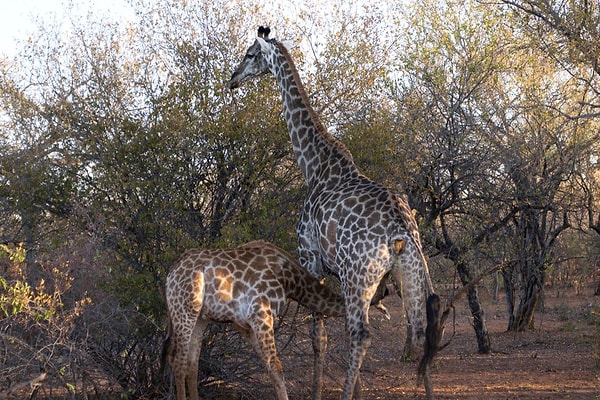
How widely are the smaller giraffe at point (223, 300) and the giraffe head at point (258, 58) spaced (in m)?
2.26

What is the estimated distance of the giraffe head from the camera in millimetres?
8867

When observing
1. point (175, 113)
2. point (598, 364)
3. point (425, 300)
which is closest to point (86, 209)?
point (175, 113)

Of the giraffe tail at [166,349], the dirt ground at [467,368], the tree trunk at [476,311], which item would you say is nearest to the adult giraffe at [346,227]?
the dirt ground at [467,368]

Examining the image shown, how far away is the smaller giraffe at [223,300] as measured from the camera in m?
7.18

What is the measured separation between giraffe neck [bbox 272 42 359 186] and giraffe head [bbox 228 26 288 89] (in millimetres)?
97

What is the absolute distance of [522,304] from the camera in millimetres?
15266

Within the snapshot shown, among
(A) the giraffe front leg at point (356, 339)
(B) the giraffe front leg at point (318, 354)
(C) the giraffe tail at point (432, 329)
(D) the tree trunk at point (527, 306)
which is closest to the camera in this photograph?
(C) the giraffe tail at point (432, 329)

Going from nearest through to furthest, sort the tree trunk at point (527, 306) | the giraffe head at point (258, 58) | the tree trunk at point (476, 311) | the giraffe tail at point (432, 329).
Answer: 1. the giraffe tail at point (432, 329)
2. the giraffe head at point (258, 58)
3. the tree trunk at point (476, 311)
4. the tree trunk at point (527, 306)

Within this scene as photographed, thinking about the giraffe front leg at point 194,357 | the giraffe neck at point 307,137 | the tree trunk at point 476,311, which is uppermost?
the giraffe neck at point 307,137

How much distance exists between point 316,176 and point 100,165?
2.35 metres

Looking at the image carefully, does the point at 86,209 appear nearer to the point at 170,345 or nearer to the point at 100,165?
the point at 100,165

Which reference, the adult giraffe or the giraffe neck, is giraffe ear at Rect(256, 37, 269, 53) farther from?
the giraffe neck

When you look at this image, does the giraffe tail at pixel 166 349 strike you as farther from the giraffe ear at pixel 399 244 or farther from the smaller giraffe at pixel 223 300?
the giraffe ear at pixel 399 244

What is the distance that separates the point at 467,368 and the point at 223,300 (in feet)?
17.7
